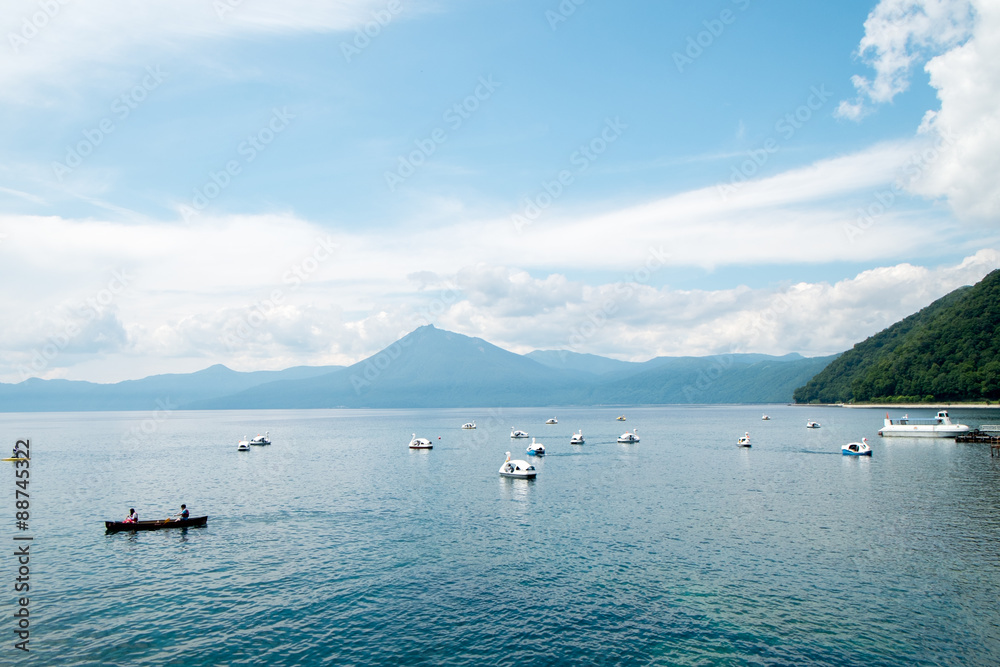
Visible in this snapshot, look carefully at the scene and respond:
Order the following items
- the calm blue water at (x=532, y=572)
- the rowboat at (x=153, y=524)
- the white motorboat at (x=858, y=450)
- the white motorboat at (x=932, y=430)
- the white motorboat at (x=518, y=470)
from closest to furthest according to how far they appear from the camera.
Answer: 1. the calm blue water at (x=532, y=572)
2. the rowboat at (x=153, y=524)
3. the white motorboat at (x=518, y=470)
4. the white motorboat at (x=858, y=450)
5. the white motorboat at (x=932, y=430)

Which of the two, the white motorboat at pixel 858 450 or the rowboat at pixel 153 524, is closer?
the rowboat at pixel 153 524

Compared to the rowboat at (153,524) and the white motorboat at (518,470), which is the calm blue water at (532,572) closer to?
the rowboat at (153,524)

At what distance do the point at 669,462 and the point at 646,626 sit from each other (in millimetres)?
80396

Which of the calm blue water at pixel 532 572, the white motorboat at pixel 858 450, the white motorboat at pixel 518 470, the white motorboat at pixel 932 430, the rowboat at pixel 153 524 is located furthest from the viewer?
the white motorboat at pixel 932 430

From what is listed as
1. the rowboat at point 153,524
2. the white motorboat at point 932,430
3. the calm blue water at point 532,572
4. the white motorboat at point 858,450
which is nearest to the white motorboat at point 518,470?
the calm blue water at point 532,572

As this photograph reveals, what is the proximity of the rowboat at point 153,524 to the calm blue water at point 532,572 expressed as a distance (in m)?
1.15

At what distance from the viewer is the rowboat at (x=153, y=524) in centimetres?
5853

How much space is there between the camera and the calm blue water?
31.3 metres

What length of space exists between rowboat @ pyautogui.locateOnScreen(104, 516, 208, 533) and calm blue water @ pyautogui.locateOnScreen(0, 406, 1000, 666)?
1.15 meters

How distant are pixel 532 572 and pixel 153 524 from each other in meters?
42.9

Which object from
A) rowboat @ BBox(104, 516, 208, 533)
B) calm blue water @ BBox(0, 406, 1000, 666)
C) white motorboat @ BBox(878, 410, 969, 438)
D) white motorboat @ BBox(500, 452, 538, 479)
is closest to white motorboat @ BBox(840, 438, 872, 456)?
calm blue water @ BBox(0, 406, 1000, 666)

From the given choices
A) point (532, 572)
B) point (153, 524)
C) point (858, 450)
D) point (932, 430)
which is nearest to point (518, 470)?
point (532, 572)

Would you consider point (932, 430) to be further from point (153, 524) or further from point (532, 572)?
point (153, 524)

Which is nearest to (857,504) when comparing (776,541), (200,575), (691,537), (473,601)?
(776,541)
